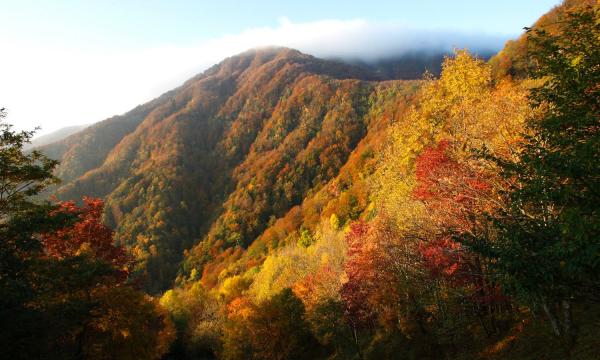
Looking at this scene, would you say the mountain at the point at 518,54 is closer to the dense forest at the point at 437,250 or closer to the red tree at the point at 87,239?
the dense forest at the point at 437,250

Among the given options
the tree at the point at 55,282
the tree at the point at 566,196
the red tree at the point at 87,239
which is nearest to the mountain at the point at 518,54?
the tree at the point at 566,196

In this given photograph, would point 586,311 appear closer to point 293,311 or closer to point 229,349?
point 293,311

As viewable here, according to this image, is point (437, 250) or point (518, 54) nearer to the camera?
point (437, 250)

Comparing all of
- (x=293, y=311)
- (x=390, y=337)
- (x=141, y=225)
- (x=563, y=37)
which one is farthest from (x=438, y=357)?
(x=141, y=225)

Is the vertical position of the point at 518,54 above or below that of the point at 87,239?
above

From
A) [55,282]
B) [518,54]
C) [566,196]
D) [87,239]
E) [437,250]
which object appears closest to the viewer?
[566,196]

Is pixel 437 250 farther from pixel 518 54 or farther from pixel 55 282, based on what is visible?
pixel 518 54

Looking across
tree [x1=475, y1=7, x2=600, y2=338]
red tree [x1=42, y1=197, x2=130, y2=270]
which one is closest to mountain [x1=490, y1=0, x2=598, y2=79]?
tree [x1=475, y1=7, x2=600, y2=338]

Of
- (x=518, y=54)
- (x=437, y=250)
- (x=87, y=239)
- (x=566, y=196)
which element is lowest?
(x=437, y=250)

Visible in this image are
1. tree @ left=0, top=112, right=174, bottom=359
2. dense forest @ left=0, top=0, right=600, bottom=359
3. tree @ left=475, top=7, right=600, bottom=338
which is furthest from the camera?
tree @ left=0, top=112, right=174, bottom=359

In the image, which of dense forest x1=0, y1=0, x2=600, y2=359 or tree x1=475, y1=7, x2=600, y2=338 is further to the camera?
dense forest x1=0, y1=0, x2=600, y2=359

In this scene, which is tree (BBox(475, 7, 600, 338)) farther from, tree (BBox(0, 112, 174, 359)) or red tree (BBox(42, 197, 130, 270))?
red tree (BBox(42, 197, 130, 270))

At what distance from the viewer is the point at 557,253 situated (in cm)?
846

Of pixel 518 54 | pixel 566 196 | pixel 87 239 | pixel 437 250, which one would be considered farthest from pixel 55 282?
pixel 518 54
